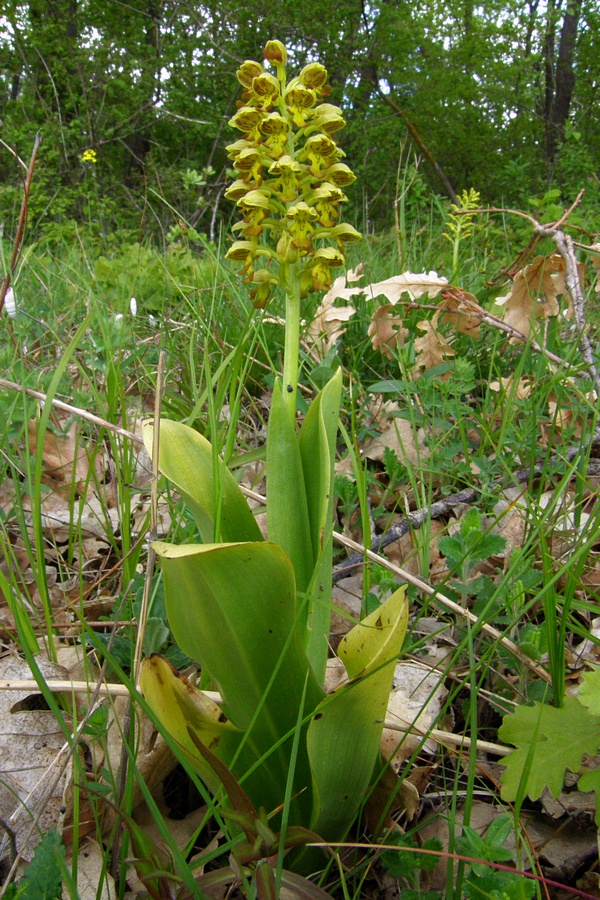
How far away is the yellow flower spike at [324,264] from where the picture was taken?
1.07 metres

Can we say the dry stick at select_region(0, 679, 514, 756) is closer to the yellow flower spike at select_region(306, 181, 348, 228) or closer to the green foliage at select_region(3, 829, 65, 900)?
the green foliage at select_region(3, 829, 65, 900)

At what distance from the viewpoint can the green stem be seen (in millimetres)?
933

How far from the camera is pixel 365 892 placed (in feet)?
2.79

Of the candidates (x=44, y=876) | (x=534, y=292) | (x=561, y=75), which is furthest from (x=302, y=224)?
(x=561, y=75)

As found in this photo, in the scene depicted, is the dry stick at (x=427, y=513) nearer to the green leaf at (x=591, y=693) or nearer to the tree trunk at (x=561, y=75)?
the green leaf at (x=591, y=693)

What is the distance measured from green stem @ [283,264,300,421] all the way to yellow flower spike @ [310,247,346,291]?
0.04m

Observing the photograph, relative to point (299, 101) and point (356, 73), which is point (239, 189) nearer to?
point (299, 101)

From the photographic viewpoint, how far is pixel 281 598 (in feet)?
2.40

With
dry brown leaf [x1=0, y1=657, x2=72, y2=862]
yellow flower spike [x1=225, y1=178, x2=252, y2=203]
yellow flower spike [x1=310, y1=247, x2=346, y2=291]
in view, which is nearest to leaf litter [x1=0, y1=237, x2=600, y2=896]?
dry brown leaf [x1=0, y1=657, x2=72, y2=862]

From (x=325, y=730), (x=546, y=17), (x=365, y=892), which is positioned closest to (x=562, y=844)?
(x=365, y=892)

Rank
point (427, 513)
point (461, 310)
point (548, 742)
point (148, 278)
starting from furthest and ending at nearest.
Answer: point (148, 278), point (461, 310), point (427, 513), point (548, 742)

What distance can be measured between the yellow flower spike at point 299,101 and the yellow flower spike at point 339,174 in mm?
89

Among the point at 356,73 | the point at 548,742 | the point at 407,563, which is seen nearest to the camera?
the point at 548,742

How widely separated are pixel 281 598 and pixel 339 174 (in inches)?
30.8
